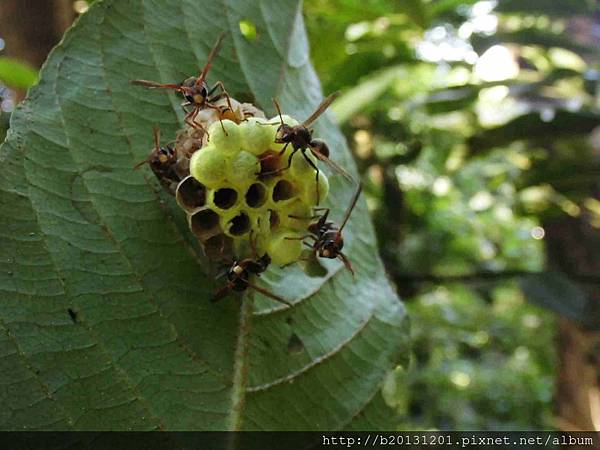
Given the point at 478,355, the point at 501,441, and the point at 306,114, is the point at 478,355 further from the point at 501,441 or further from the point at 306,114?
the point at 306,114

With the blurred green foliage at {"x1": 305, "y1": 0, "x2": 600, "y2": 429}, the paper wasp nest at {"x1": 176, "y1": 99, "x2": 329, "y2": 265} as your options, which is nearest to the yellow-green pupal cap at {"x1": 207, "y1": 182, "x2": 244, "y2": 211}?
the paper wasp nest at {"x1": 176, "y1": 99, "x2": 329, "y2": 265}

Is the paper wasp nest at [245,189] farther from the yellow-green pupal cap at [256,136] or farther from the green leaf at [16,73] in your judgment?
the green leaf at [16,73]

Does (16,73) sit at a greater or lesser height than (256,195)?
greater

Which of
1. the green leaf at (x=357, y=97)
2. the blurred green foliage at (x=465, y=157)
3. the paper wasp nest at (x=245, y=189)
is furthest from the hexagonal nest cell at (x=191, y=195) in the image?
the green leaf at (x=357, y=97)

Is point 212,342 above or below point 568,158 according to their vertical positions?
above

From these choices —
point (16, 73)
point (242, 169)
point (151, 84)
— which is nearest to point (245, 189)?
point (242, 169)

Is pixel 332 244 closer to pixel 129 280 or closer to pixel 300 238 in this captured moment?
pixel 300 238

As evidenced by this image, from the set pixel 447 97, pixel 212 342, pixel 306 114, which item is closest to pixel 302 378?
pixel 212 342
